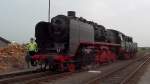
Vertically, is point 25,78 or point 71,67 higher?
point 71,67

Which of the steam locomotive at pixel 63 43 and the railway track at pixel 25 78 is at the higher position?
the steam locomotive at pixel 63 43

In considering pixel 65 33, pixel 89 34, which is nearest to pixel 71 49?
pixel 65 33

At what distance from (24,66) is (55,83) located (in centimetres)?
1171

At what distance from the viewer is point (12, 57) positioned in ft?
97.2

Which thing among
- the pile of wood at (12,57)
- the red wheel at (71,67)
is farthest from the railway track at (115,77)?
the pile of wood at (12,57)

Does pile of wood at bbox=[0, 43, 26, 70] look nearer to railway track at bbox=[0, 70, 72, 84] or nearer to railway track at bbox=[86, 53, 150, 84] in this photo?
railway track at bbox=[0, 70, 72, 84]

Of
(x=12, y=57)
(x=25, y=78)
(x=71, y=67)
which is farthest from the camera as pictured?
(x=12, y=57)

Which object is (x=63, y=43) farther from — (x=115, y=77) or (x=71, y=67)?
(x=115, y=77)

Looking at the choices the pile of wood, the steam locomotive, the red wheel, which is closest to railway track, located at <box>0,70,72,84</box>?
the steam locomotive

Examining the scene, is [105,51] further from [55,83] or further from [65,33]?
[55,83]

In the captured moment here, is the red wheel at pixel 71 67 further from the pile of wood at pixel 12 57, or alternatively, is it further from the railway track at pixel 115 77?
the pile of wood at pixel 12 57

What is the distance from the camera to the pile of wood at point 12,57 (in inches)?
1083

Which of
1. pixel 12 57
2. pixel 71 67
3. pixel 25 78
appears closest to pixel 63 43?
pixel 71 67

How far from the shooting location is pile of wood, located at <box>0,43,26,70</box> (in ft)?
90.3
